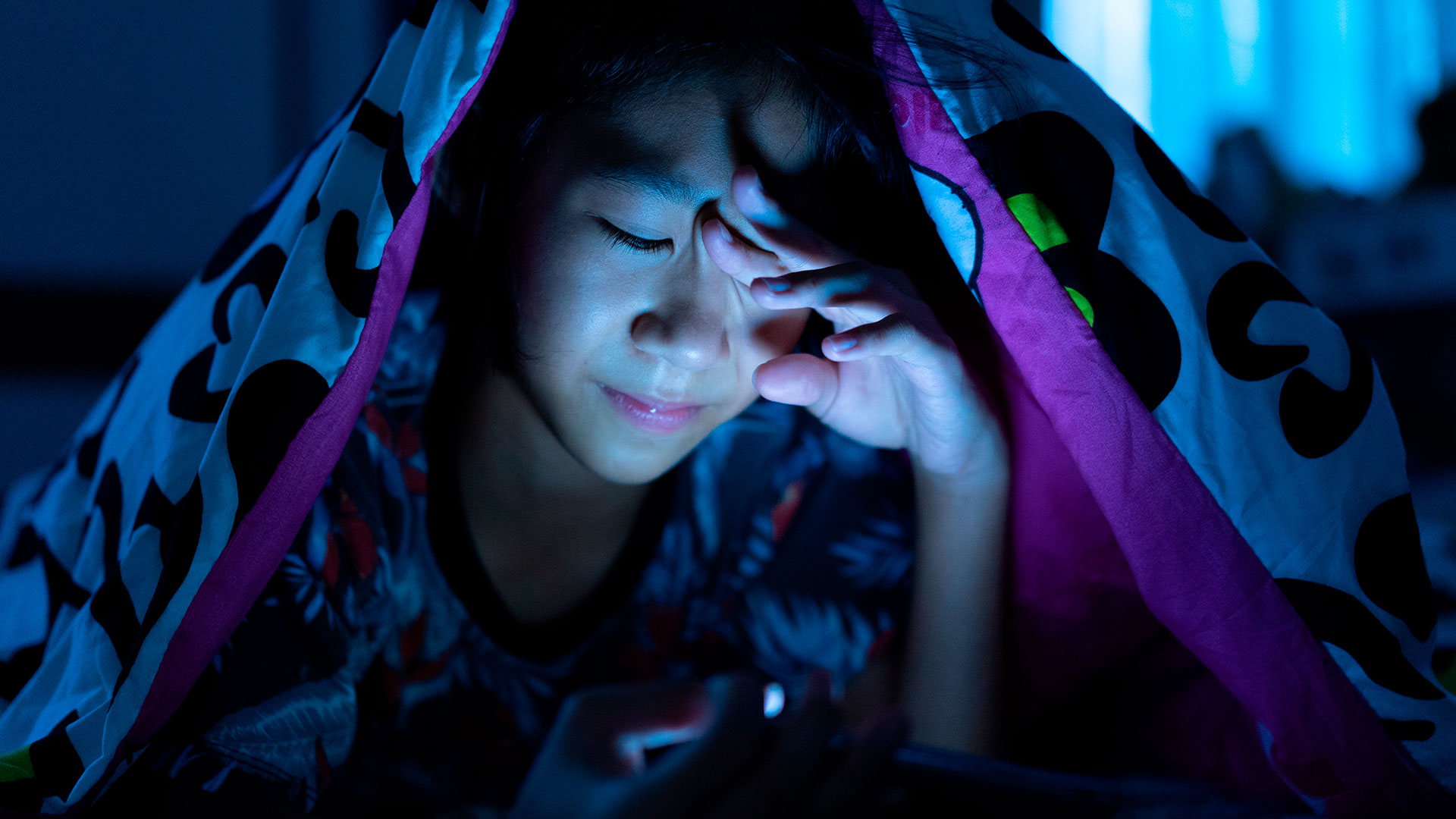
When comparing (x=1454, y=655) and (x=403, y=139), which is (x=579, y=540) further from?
(x=1454, y=655)

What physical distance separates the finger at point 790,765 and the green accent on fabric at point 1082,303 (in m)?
0.30

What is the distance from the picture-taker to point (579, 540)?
0.81 metres

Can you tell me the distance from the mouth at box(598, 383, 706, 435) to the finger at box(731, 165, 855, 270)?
0.15m

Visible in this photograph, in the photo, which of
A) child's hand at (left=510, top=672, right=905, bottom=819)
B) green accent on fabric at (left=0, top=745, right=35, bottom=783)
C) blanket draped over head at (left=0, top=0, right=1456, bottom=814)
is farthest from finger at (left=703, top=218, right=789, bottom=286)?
green accent on fabric at (left=0, top=745, right=35, bottom=783)

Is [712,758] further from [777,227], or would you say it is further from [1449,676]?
[1449,676]

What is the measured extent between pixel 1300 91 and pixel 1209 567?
2.12 meters

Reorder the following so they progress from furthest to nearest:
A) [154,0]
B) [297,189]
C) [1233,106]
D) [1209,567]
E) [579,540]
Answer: [1233,106] < [154,0] < [579,540] < [297,189] < [1209,567]

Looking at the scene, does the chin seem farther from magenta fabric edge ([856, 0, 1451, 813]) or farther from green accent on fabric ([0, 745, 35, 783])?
green accent on fabric ([0, 745, 35, 783])

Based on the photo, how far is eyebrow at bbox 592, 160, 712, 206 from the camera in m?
0.53

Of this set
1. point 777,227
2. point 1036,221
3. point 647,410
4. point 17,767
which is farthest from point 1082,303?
point 17,767

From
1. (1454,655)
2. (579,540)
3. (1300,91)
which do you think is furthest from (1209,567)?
(1300,91)

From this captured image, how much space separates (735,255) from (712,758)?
0.32 m

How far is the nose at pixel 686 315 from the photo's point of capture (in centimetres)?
56

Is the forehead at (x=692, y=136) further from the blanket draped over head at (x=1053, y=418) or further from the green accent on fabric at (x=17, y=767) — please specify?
the green accent on fabric at (x=17, y=767)
